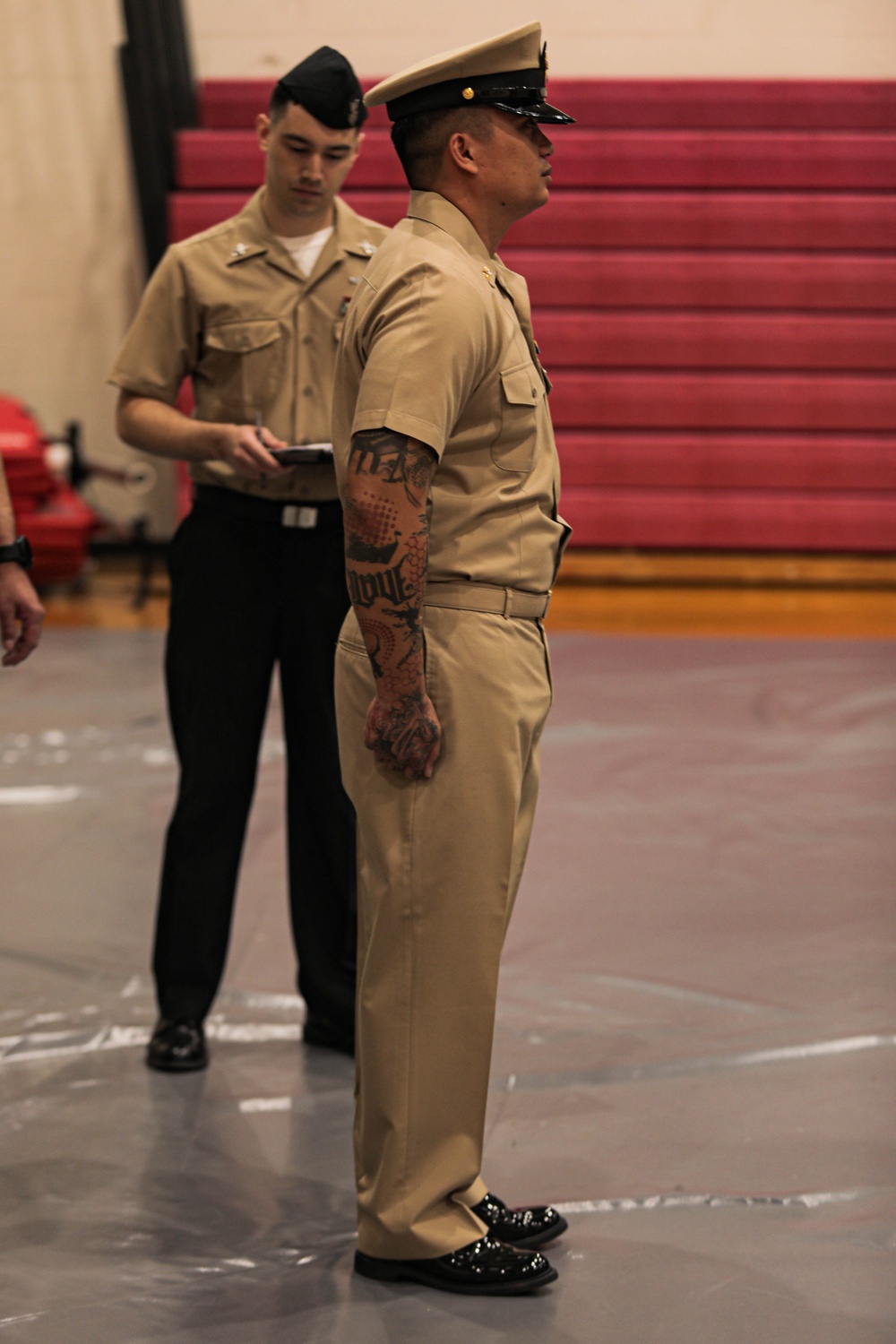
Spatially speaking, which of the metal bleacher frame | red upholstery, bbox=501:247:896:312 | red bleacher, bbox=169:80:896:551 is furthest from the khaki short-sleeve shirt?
the metal bleacher frame

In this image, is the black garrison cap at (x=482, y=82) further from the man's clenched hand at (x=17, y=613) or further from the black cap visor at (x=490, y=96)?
the man's clenched hand at (x=17, y=613)

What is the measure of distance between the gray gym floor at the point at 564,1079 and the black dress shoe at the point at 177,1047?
24 millimetres

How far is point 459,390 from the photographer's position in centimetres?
148

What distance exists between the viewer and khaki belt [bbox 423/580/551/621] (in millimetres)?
1565

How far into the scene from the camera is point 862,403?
6.54 metres

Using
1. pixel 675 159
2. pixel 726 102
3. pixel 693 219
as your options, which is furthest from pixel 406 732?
pixel 726 102

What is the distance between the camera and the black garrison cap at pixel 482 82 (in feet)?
4.91

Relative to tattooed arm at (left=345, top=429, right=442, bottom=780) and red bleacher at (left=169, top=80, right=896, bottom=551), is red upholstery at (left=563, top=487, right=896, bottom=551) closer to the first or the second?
red bleacher at (left=169, top=80, right=896, bottom=551)

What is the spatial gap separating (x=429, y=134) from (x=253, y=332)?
0.73 metres

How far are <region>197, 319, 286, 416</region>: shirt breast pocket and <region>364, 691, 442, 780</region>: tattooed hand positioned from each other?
2.82ft

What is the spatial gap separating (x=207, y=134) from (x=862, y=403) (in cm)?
317

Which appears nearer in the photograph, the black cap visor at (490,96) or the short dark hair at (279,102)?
the black cap visor at (490,96)

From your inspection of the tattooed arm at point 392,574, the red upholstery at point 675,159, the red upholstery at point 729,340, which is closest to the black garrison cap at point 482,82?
the tattooed arm at point 392,574

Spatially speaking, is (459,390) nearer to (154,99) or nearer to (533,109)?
(533,109)
